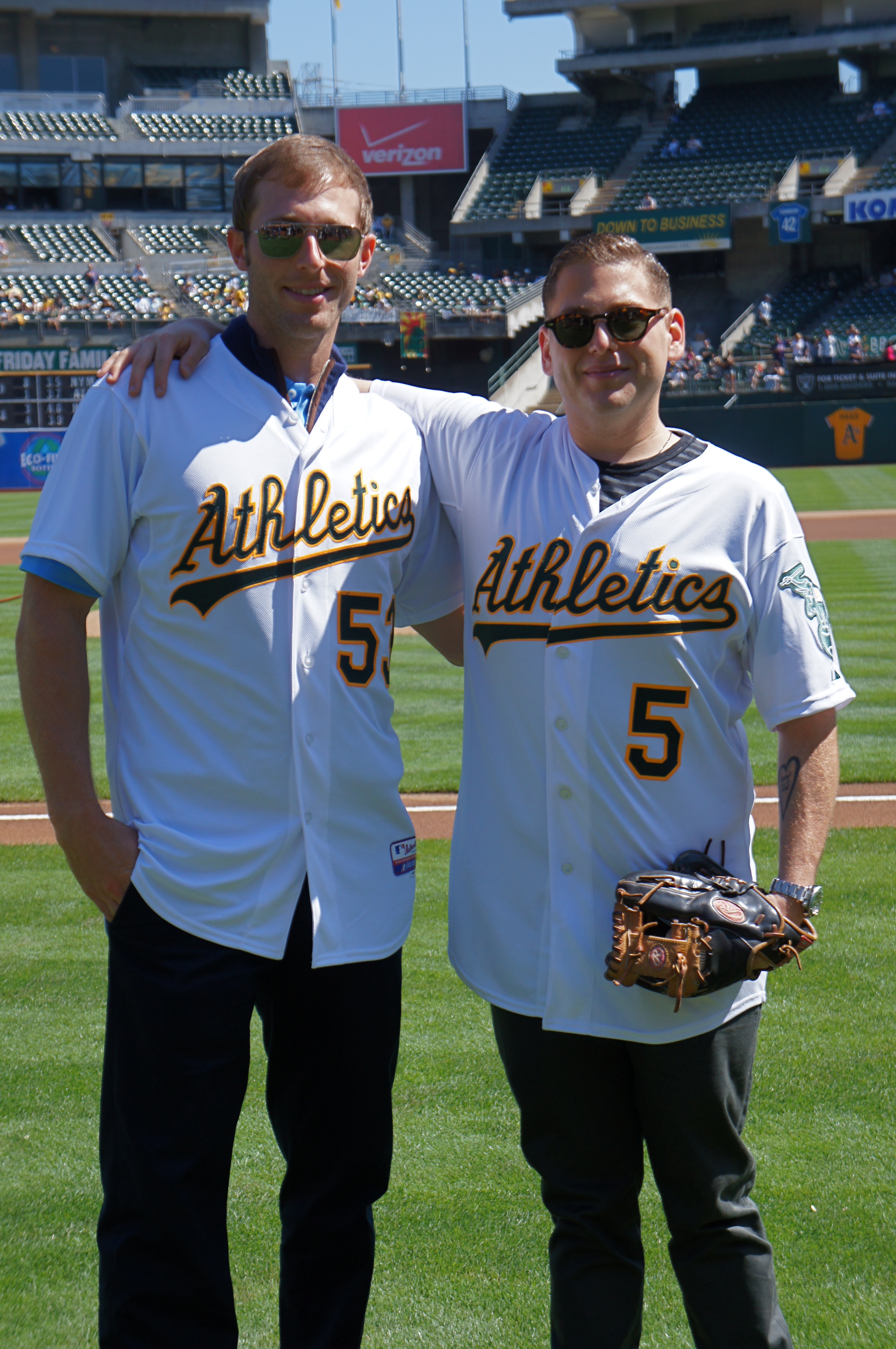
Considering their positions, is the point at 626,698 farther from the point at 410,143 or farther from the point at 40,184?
the point at 40,184

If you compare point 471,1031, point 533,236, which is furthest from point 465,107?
point 471,1031

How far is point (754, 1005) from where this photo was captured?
2459mm

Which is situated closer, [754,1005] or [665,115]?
[754,1005]

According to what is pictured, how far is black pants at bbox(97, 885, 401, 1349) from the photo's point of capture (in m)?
2.35

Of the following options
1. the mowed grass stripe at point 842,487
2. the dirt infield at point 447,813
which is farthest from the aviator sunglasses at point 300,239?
the mowed grass stripe at point 842,487

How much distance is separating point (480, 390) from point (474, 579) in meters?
39.9

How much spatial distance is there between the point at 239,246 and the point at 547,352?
2.25ft

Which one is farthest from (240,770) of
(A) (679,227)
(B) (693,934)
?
(A) (679,227)

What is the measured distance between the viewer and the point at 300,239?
2531mm

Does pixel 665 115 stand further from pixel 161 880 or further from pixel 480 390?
pixel 161 880

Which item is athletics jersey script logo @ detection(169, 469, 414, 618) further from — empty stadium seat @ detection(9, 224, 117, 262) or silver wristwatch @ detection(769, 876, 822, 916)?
empty stadium seat @ detection(9, 224, 117, 262)

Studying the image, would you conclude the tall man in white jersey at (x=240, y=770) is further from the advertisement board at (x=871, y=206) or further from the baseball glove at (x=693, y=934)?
the advertisement board at (x=871, y=206)

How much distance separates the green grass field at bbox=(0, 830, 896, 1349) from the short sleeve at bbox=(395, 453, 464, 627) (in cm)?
155

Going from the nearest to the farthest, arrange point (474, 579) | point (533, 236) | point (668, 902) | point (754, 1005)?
point (668, 902) → point (754, 1005) → point (474, 579) → point (533, 236)
